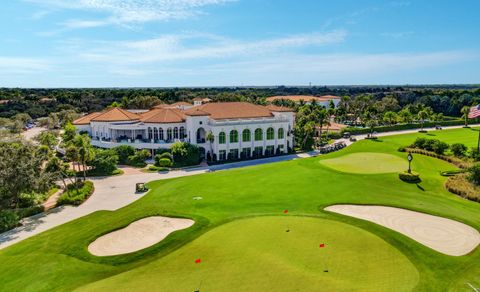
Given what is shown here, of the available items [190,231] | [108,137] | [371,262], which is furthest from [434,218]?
[108,137]

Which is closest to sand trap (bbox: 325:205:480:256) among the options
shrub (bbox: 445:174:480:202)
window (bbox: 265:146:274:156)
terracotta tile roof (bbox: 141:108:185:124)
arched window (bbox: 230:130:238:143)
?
shrub (bbox: 445:174:480:202)

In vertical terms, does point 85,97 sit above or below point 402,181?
above

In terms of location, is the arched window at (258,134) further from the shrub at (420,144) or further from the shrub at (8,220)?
the shrub at (8,220)

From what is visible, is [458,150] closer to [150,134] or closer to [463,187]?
[463,187]

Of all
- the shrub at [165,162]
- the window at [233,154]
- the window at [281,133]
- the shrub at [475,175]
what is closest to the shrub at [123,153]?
the shrub at [165,162]

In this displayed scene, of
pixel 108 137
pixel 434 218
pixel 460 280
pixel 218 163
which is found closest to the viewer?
pixel 460 280

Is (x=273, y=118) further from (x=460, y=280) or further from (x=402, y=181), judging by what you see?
(x=460, y=280)

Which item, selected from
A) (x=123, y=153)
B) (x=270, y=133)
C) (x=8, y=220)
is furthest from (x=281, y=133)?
(x=8, y=220)
